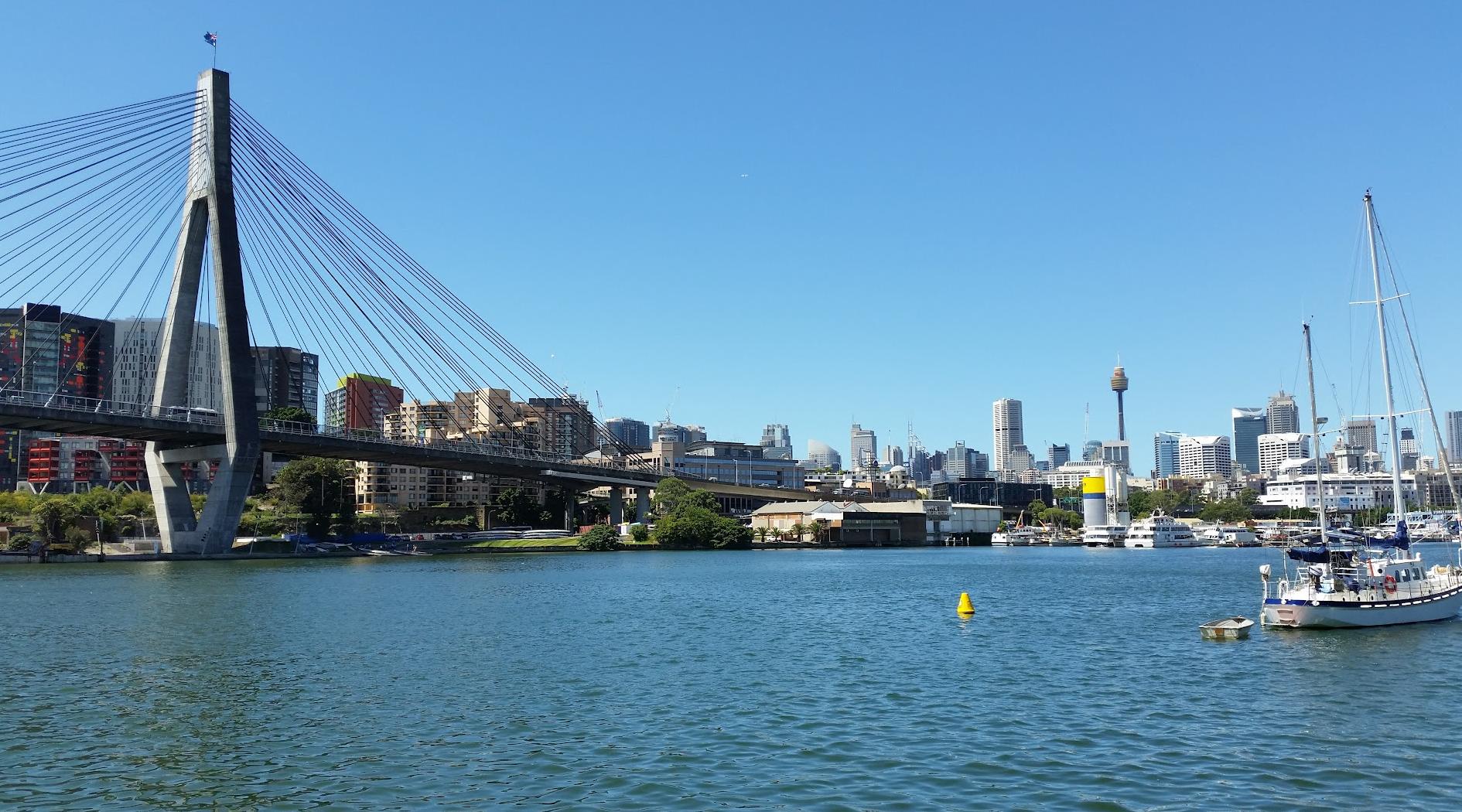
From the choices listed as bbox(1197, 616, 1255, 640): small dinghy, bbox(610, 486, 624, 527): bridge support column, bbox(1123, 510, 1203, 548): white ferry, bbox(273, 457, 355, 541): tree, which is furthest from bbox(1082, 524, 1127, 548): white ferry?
bbox(1197, 616, 1255, 640): small dinghy

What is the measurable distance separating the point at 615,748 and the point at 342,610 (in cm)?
2905

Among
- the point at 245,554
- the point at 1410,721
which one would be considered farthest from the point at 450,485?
the point at 1410,721

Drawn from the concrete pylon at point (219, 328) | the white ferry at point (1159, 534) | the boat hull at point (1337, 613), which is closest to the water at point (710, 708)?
the boat hull at point (1337, 613)

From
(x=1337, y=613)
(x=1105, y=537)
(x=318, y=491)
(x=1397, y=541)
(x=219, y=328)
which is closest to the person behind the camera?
(x=1337, y=613)

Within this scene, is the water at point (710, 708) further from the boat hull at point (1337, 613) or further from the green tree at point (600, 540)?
the green tree at point (600, 540)

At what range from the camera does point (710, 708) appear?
2323 centimetres

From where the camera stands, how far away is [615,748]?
1941 centimetres

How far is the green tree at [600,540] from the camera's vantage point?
396 ft

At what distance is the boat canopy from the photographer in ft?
132

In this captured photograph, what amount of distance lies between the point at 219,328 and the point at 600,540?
53.1 meters

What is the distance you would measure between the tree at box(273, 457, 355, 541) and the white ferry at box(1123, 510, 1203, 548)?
365 ft

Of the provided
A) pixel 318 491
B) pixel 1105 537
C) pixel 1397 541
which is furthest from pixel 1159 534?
pixel 1397 541

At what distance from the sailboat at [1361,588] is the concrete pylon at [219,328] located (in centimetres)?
6865

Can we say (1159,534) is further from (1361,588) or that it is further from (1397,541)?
(1361,588)
